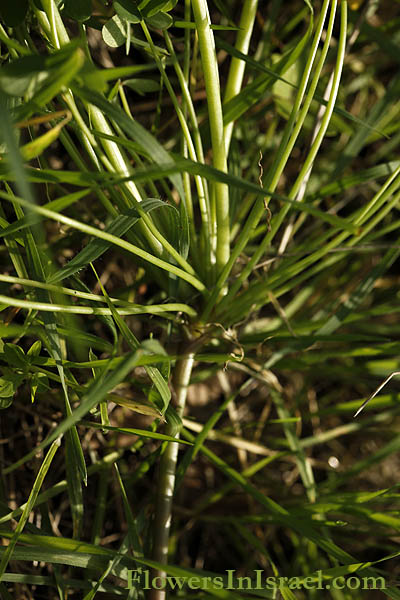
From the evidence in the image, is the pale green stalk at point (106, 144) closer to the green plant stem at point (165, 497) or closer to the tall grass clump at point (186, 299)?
the tall grass clump at point (186, 299)

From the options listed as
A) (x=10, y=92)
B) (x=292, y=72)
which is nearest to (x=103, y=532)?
(x=10, y=92)

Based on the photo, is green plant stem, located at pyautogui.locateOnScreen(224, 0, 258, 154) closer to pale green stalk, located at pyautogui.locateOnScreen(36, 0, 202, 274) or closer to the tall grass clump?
the tall grass clump

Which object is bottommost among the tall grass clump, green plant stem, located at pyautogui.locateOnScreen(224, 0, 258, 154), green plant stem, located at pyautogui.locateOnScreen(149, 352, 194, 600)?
green plant stem, located at pyautogui.locateOnScreen(149, 352, 194, 600)

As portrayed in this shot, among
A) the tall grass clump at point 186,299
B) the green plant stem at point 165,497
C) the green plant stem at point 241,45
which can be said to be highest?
the green plant stem at point 241,45

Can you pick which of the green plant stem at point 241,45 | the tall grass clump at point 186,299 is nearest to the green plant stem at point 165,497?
the tall grass clump at point 186,299

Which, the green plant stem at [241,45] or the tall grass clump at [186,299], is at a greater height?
the green plant stem at [241,45]

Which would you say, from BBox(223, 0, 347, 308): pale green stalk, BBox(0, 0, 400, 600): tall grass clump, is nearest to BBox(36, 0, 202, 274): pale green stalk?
BBox(0, 0, 400, 600): tall grass clump

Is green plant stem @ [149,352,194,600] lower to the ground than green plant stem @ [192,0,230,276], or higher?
lower

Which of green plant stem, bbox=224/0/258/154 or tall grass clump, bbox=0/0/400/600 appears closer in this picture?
tall grass clump, bbox=0/0/400/600
